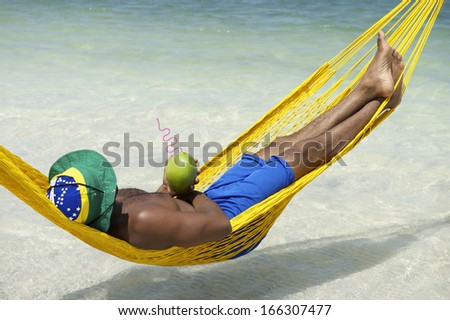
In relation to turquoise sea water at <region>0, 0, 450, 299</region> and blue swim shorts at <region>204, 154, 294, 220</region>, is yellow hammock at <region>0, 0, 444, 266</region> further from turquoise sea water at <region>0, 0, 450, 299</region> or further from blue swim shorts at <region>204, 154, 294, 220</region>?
turquoise sea water at <region>0, 0, 450, 299</region>

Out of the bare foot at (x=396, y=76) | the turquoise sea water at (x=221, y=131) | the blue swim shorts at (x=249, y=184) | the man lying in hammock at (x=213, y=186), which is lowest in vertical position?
the turquoise sea water at (x=221, y=131)

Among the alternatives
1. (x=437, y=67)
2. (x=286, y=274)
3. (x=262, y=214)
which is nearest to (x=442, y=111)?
(x=437, y=67)

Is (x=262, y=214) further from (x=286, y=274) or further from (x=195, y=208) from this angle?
(x=286, y=274)

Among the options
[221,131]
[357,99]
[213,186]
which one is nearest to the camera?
[213,186]

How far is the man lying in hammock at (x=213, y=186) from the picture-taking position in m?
2.06

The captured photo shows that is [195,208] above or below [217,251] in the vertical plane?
above

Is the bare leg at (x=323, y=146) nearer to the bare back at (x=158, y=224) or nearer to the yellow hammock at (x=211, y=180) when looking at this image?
the yellow hammock at (x=211, y=180)

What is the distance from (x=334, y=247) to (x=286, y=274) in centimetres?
31

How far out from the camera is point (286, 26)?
736 centimetres

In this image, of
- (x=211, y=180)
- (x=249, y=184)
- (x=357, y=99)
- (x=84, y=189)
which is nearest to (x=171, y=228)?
(x=84, y=189)

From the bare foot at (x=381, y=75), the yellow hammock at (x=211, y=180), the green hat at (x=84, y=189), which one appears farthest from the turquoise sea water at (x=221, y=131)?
the bare foot at (x=381, y=75)

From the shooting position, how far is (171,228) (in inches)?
81.9

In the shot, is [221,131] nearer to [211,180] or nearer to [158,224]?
[211,180]

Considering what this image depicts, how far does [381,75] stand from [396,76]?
9 cm
